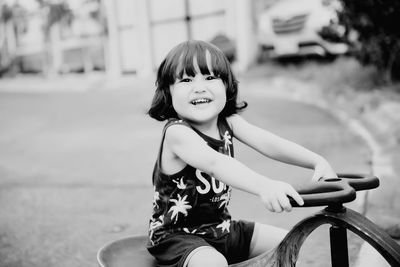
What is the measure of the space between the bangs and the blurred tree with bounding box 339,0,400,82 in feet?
13.8

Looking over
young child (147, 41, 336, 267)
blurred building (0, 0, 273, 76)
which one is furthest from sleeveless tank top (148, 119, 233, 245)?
blurred building (0, 0, 273, 76)

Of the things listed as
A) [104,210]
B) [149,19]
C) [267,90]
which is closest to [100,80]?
[149,19]

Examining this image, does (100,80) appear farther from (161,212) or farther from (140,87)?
(161,212)

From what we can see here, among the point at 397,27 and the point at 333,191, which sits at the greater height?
the point at 397,27

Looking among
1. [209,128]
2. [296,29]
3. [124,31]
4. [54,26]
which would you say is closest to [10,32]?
[54,26]

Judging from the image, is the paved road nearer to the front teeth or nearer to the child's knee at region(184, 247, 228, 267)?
the child's knee at region(184, 247, 228, 267)

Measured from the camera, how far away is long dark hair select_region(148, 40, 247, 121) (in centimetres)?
191

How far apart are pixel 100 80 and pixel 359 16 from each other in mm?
8564

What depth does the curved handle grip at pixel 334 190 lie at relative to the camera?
135 cm

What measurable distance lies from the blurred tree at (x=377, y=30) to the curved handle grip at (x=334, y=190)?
4473 millimetres

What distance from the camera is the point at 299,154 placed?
75.0 inches

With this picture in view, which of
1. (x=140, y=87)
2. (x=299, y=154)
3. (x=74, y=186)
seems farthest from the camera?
(x=140, y=87)

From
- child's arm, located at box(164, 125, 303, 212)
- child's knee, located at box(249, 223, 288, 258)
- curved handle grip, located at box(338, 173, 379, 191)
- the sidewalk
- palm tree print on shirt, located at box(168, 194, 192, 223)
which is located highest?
child's arm, located at box(164, 125, 303, 212)

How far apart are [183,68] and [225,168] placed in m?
0.47
